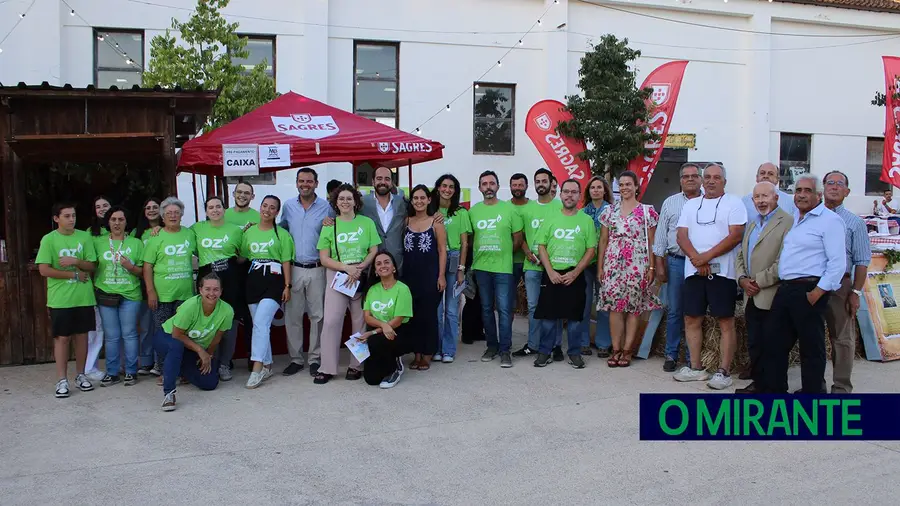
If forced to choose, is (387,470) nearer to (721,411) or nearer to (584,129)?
(721,411)

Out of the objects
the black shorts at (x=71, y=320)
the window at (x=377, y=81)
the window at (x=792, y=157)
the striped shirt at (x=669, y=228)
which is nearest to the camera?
the black shorts at (x=71, y=320)

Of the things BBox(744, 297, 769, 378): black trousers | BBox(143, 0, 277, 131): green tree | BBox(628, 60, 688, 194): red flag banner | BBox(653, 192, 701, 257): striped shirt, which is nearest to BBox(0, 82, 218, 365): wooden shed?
BBox(143, 0, 277, 131): green tree

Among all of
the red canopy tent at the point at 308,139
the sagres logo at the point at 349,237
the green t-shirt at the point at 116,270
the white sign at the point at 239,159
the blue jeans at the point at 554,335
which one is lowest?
the blue jeans at the point at 554,335

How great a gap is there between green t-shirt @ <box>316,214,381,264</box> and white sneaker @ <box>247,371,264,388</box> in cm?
121

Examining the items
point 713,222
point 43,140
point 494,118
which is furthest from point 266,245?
point 494,118

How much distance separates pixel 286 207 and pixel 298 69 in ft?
28.5

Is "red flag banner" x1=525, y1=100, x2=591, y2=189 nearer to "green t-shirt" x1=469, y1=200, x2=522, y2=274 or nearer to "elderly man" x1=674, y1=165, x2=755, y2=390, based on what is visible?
"green t-shirt" x1=469, y1=200, x2=522, y2=274

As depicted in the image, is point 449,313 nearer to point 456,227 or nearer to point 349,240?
point 456,227

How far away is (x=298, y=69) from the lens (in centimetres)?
1497

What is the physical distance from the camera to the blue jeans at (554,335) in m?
7.09

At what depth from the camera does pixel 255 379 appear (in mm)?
6367

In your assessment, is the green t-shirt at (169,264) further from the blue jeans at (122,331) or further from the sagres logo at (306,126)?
the sagres logo at (306,126)

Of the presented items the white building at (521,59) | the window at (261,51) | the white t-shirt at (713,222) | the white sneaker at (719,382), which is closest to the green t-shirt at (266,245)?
the white t-shirt at (713,222)

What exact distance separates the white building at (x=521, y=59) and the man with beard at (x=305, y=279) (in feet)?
26.9
